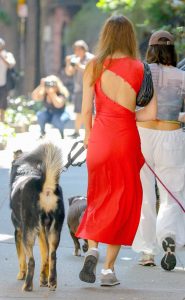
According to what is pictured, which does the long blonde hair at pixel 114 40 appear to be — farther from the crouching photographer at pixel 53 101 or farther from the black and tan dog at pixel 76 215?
the crouching photographer at pixel 53 101

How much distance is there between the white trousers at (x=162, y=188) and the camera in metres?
8.34

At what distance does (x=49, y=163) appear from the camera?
24.1 feet

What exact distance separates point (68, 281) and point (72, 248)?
56.6 inches

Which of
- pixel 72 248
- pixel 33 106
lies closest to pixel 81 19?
pixel 33 106

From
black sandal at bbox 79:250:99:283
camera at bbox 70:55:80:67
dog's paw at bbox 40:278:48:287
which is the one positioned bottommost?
dog's paw at bbox 40:278:48:287

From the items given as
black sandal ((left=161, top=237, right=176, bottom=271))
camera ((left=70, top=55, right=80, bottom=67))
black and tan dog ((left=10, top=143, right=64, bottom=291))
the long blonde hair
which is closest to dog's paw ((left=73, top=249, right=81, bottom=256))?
black sandal ((left=161, top=237, right=176, bottom=271))

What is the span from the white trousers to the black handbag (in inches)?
31.7

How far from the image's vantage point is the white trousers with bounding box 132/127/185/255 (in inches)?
328

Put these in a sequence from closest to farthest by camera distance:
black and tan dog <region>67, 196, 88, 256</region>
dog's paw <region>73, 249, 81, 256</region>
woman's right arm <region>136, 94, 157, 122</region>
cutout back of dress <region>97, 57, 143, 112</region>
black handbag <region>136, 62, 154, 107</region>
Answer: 1. cutout back of dress <region>97, 57, 143, 112</region>
2. black handbag <region>136, 62, 154, 107</region>
3. woman's right arm <region>136, 94, 157, 122</region>
4. black and tan dog <region>67, 196, 88, 256</region>
5. dog's paw <region>73, 249, 81, 256</region>

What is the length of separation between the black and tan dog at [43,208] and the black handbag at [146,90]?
2.17 ft

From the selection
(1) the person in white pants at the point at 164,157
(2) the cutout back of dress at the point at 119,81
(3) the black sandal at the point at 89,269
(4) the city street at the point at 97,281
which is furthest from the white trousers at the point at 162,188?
(3) the black sandal at the point at 89,269

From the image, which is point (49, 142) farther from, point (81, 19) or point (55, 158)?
point (81, 19)

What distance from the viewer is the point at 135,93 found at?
295 inches

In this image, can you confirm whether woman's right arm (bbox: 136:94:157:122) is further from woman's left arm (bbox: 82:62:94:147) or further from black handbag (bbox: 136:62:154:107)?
woman's left arm (bbox: 82:62:94:147)
